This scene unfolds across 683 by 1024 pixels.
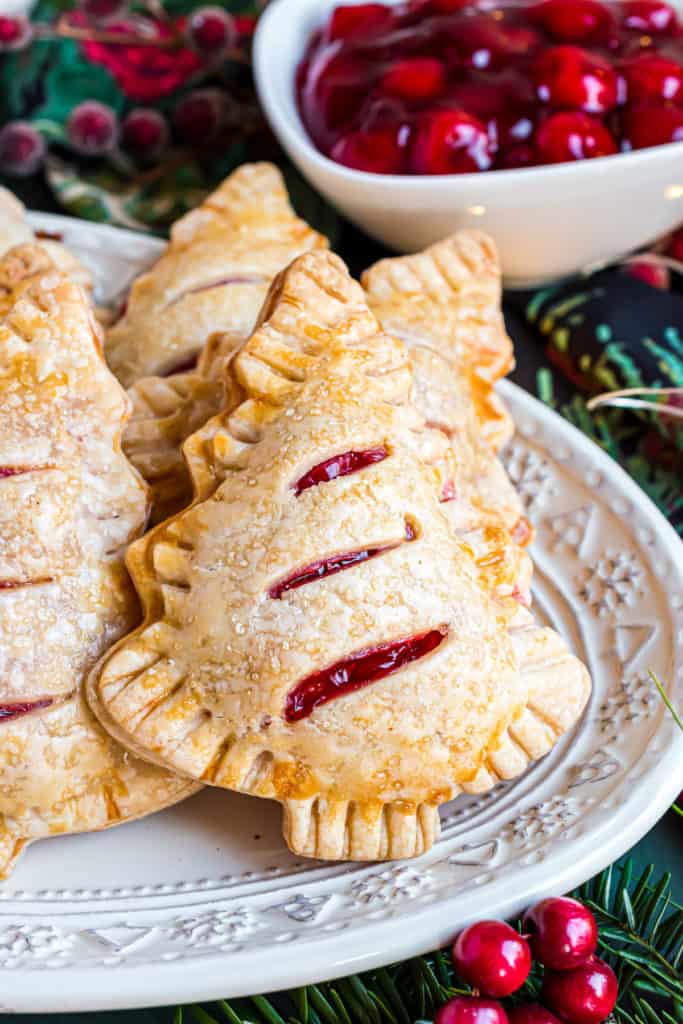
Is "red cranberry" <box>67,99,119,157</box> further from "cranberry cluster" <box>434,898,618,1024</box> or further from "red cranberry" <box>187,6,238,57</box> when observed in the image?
"cranberry cluster" <box>434,898,618,1024</box>

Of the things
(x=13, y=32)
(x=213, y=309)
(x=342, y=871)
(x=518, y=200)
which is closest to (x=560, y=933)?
(x=342, y=871)

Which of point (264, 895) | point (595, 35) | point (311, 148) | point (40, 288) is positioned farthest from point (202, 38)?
point (264, 895)

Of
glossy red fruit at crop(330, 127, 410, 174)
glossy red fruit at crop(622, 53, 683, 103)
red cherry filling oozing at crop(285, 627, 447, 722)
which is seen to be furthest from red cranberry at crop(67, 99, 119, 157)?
red cherry filling oozing at crop(285, 627, 447, 722)

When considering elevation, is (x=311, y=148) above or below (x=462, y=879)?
above

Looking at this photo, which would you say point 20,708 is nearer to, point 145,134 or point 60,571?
point 60,571

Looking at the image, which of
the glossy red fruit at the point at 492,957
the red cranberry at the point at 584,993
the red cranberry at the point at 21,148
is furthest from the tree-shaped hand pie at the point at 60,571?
the red cranberry at the point at 21,148

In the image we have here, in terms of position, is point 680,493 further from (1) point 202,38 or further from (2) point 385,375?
(1) point 202,38
